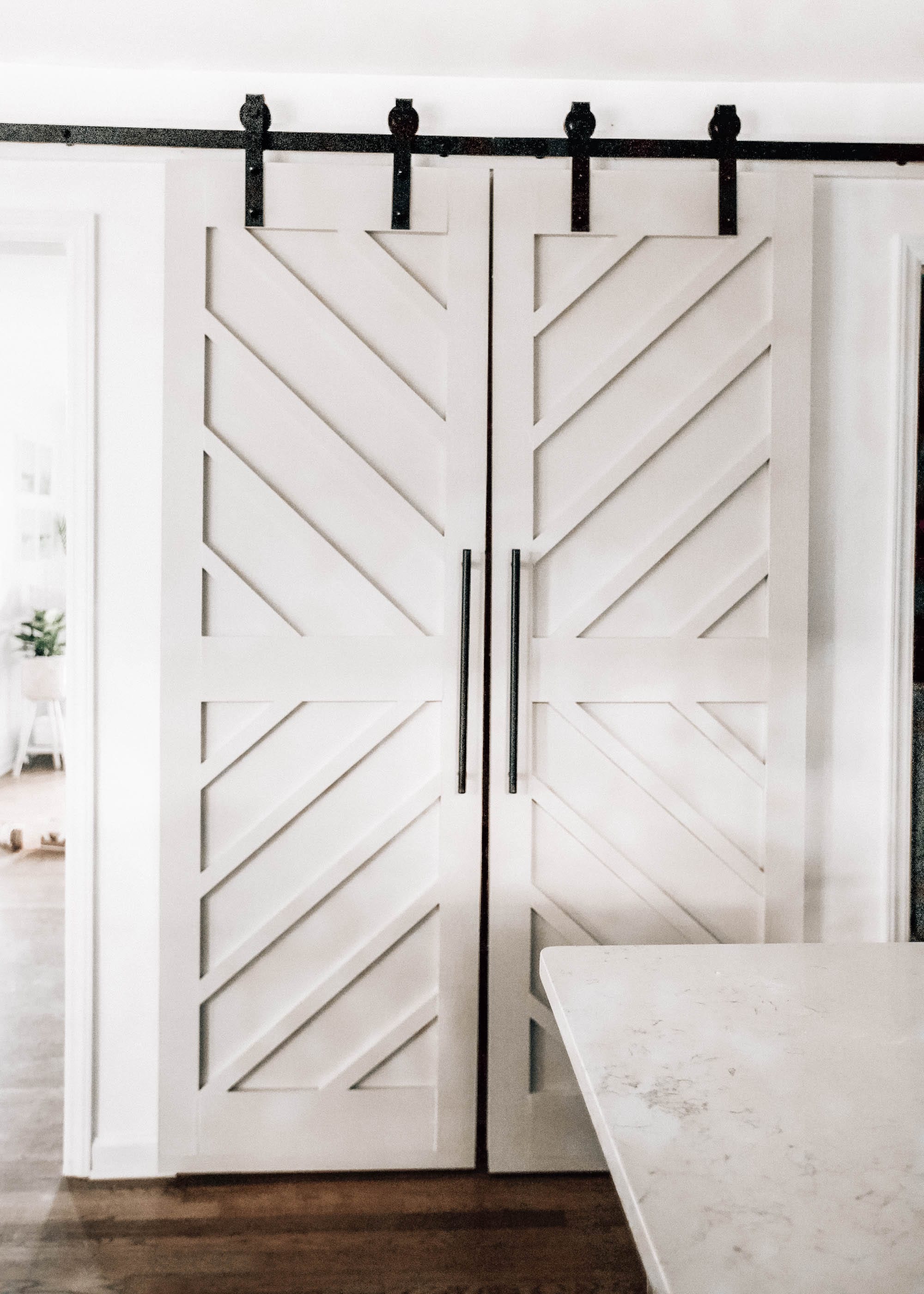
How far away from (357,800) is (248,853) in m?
0.28

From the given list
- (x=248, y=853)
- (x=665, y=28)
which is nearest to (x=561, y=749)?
(x=248, y=853)

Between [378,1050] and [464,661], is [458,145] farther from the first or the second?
[378,1050]

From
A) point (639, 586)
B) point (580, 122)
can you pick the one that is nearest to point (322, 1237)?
point (639, 586)

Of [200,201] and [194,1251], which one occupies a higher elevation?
[200,201]

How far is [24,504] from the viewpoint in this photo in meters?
6.41

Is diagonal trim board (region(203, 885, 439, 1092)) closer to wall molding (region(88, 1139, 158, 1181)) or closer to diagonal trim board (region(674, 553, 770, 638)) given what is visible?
wall molding (region(88, 1139, 158, 1181))

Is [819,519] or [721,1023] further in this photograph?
[819,519]

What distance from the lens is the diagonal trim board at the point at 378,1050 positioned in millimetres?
1957

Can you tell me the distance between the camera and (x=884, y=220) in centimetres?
204

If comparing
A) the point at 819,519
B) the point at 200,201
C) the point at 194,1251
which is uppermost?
the point at 200,201

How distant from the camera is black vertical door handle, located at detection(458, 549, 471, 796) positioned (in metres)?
1.91

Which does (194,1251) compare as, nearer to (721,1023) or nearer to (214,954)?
(214,954)

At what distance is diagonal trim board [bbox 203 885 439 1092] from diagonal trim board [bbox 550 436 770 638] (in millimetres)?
712

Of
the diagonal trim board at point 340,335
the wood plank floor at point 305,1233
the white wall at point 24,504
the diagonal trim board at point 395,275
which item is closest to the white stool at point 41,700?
the white wall at point 24,504
